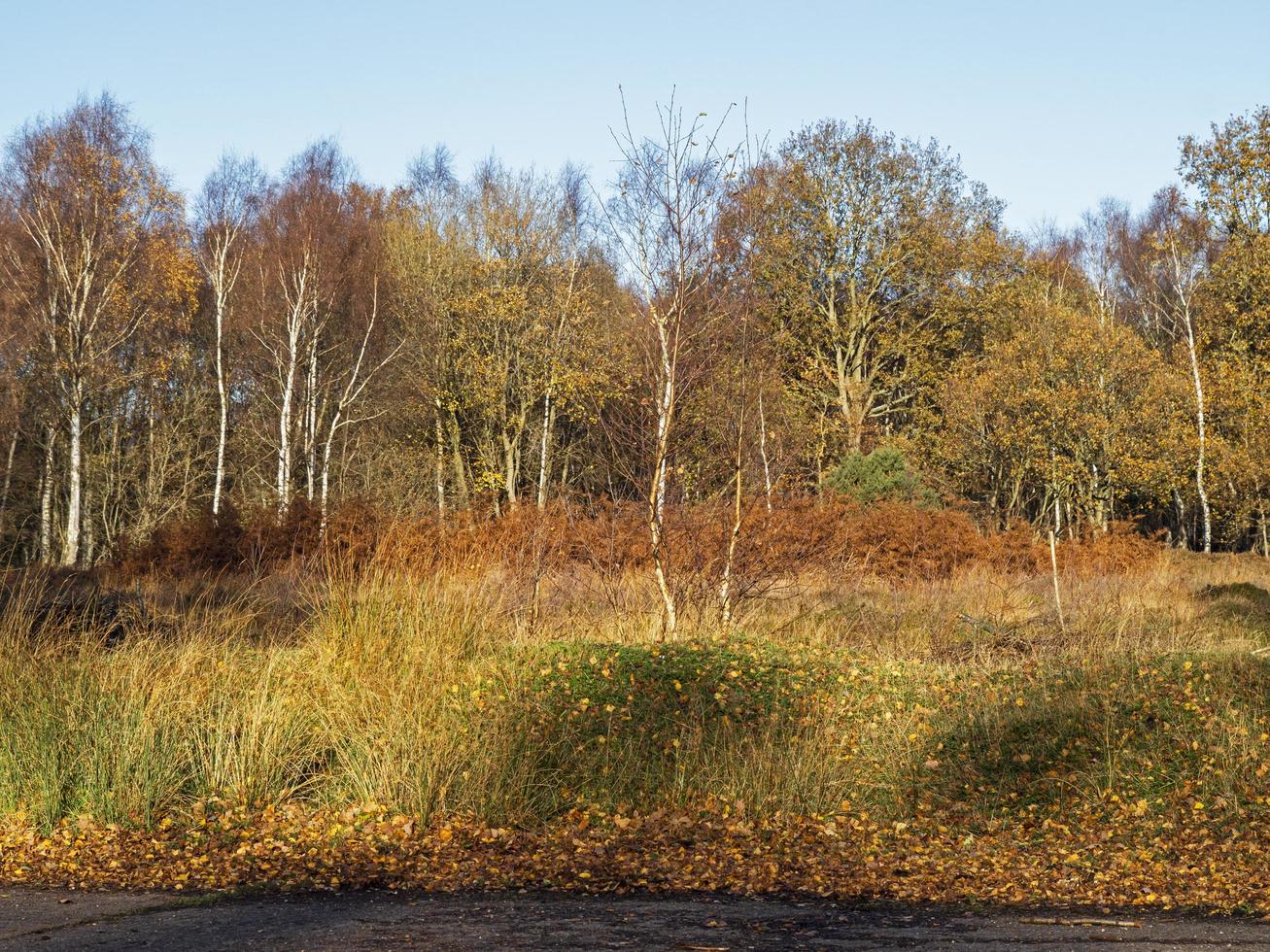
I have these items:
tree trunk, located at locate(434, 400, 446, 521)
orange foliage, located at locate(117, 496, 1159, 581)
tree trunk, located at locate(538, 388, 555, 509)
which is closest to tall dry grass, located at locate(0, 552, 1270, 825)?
orange foliage, located at locate(117, 496, 1159, 581)

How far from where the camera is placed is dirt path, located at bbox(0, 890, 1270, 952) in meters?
5.12

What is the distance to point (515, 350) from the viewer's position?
29953 millimetres

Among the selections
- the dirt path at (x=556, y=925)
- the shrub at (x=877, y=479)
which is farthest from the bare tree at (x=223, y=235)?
the dirt path at (x=556, y=925)

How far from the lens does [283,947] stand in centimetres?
502

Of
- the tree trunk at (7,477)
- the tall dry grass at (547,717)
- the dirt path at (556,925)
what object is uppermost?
the tree trunk at (7,477)

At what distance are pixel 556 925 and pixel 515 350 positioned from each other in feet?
82.6

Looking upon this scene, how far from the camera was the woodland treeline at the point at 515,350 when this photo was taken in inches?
1043

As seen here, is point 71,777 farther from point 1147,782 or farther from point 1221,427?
point 1221,427

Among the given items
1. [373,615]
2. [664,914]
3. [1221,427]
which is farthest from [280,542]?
[1221,427]

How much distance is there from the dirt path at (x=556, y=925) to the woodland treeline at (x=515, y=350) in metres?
17.9

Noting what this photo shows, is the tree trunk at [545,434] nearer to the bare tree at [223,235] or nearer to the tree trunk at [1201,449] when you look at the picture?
the bare tree at [223,235]

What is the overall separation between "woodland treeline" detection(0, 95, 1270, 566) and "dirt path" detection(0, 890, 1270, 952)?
17890 mm

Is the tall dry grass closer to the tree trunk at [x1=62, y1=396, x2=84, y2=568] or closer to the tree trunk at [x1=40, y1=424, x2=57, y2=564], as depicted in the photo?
the tree trunk at [x1=62, y1=396, x2=84, y2=568]

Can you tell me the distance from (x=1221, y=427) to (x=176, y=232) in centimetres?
2591
